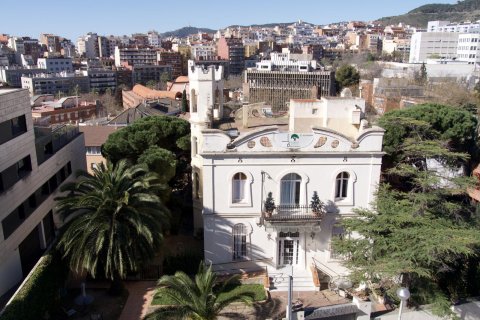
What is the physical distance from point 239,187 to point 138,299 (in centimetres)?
836

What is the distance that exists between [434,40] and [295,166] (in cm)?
14747

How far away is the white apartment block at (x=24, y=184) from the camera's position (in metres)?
19.8

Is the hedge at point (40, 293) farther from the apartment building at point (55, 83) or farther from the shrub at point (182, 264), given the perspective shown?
the apartment building at point (55, 83)

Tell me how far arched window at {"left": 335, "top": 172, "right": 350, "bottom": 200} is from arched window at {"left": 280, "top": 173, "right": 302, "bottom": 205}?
7.48 feet

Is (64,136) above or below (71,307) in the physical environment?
above

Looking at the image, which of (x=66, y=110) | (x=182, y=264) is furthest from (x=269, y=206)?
(x=66, y=110)

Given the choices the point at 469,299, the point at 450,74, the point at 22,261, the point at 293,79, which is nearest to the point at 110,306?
the point at 22,261

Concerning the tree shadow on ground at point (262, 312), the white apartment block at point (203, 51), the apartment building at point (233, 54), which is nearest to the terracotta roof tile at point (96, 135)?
the tree shadow on ground at point (262, 312)

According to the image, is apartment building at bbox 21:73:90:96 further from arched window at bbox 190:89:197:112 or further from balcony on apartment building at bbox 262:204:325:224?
balcony on apartment building at bbox 262:204:325:224

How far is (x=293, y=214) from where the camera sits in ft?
75.9

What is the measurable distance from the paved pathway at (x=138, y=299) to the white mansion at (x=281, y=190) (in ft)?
12.6

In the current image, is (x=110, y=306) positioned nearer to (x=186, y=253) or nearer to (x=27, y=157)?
(x=186, y=253)

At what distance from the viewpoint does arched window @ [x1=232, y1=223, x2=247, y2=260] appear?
78.2 ft

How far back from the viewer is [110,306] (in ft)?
70.4
